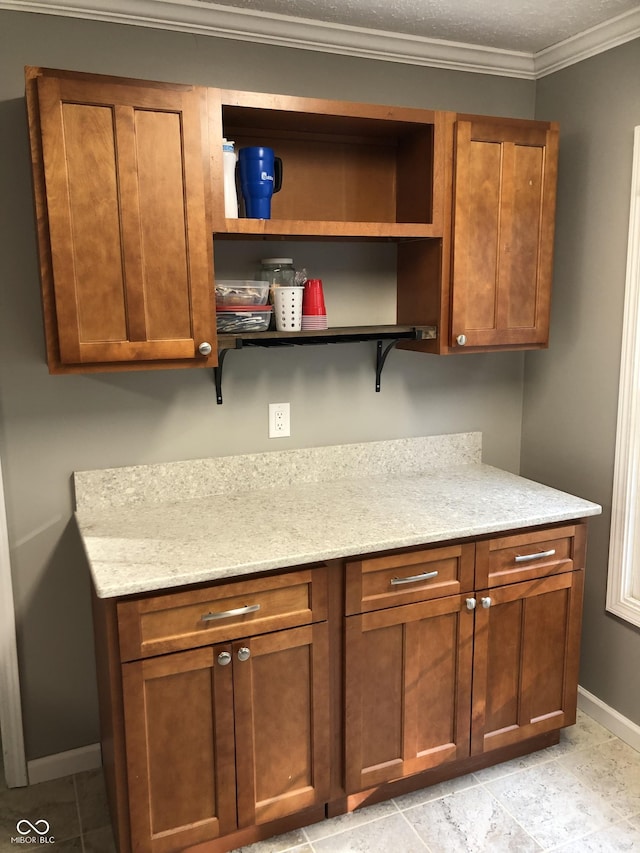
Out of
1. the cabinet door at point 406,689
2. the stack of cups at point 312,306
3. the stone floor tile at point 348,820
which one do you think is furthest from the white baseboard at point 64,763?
the stack of cups at point 312,306

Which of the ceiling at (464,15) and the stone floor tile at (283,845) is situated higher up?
the ceiling at (464,15)

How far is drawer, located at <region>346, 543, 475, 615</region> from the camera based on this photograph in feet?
6.16

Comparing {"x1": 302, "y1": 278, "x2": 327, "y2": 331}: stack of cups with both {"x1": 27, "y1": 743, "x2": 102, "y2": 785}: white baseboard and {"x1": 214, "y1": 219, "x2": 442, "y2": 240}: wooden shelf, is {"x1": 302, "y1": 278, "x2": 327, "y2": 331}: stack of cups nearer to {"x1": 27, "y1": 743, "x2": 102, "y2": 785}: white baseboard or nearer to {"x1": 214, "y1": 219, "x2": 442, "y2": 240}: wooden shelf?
{"x1": 214, "y1": 219, "x2": 442, "y2": 240}: wooden shelf

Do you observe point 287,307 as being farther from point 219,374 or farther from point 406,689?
point 406,689

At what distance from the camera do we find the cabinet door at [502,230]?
215cm

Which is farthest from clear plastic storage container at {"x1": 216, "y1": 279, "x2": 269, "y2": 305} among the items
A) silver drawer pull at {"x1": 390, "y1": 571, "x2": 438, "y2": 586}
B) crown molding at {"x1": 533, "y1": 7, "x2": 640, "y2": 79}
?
crown molding at {"x1": 533, "y1": 7, "x2": 640, "y2": 79}

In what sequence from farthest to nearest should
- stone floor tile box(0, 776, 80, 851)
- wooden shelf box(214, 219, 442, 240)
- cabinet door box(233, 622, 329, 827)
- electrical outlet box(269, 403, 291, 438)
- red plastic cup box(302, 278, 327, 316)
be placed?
electrical outlet box(269, 403, 291, 438)
red plastic cup box(302, 278, 327, 316)
stone floor tile box(0, 776, 80, 851)
wooden shelf box(214, 219, 442, 240)
cabinet door box(233, 622, 329, 827)

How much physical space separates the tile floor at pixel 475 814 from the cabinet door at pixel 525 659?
0.45ft

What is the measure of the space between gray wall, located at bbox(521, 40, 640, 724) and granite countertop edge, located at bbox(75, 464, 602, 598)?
0.93 feet

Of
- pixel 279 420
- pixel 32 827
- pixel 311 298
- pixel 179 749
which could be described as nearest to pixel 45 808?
pixel 32 827

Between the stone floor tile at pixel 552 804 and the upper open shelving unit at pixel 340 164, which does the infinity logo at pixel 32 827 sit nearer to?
the stone floor tile at pixel 552 804

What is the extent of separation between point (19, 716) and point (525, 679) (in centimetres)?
163

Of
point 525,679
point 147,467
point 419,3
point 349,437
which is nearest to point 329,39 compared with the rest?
point 419,3

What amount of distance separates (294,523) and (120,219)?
38.2 inches
